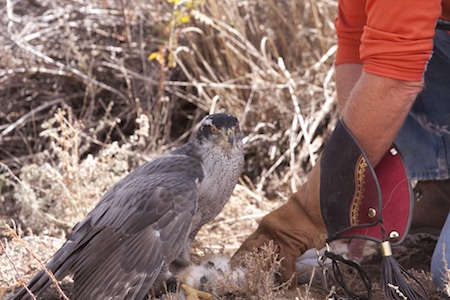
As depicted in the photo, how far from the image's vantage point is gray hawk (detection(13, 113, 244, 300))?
111 inches

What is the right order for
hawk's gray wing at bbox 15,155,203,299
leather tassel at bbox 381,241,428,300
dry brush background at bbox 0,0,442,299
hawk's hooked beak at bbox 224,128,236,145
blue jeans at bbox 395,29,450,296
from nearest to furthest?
hawk's gray wing at bbox 15,155,203,299 → leather tassel at bbox 381,241,428,300 → hawk's hooked beak at bbox 224,128,236,145 → blue jeans at bbox 395,29,450,296 → dry brush background at bbox 0,0,442,299

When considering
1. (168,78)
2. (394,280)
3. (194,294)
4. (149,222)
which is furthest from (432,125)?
(168,78)

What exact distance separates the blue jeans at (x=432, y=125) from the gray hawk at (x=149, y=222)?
110cm

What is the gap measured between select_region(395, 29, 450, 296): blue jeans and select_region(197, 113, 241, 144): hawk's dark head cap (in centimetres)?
102

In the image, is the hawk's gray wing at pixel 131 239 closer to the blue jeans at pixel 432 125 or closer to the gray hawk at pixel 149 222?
the gray hawk at pixel 149 222

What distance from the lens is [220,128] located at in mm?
3338

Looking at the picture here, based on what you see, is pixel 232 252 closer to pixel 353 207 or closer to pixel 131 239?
pixel 353 207

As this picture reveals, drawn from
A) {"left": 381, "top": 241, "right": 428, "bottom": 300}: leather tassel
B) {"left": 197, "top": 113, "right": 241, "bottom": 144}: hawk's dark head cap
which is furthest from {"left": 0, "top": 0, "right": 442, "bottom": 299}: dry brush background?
{"left": 381, "top": 241, "right": 428, "bottom": 300}: leather tassel

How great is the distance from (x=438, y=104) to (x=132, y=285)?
6.45 ft

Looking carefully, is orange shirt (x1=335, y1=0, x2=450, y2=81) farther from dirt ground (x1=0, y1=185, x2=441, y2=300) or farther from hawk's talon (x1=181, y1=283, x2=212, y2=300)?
hawk's talon (x1=181, y1=283, x2=212, y2=300)

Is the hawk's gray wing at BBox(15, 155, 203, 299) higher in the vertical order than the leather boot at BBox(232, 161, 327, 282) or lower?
higher

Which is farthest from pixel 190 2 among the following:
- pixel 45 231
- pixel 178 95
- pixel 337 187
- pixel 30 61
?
pixel 337 187

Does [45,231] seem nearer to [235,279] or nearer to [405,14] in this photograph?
[235,279]

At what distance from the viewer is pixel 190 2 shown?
4.84m
